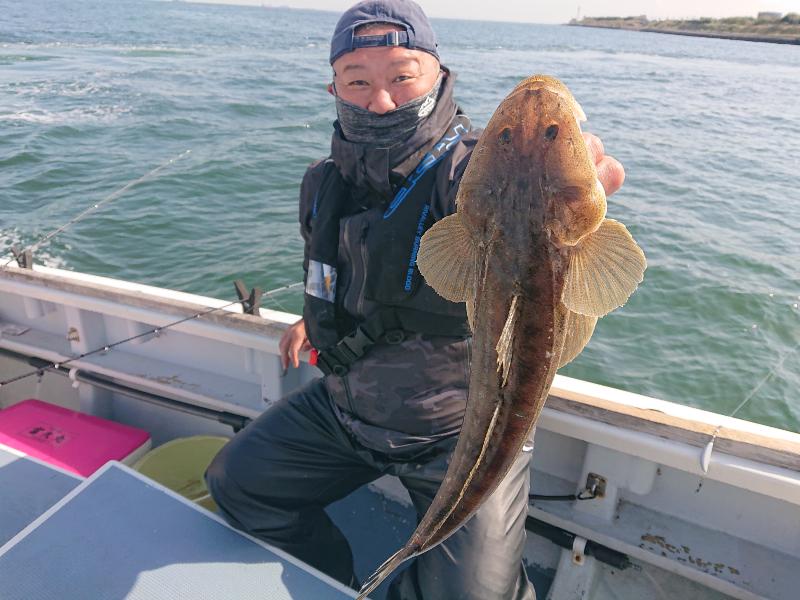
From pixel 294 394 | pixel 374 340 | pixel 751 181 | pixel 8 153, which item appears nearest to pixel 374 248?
pixel 374 340

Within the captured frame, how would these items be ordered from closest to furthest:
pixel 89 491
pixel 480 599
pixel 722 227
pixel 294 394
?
1. pixel 480 599
2. pixel 89 491
3. pixel 294 394
4. pixel 722 227

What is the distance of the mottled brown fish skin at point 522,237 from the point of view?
70.2 inches

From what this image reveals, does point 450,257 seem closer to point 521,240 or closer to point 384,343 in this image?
point 521,240

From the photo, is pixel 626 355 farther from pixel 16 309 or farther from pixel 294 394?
pixel 16 309

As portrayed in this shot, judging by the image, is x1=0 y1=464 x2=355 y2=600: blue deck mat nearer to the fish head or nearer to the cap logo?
the fish head

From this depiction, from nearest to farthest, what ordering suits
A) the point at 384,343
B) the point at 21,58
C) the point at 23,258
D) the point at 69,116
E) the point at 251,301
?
the point at 384,343 → the point at 251,301 → the point at 23,258 → the point at 69,116 → the point at 21,58

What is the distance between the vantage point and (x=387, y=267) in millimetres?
2762

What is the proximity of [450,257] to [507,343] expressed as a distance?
1.20 ft

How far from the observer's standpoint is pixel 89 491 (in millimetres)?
3025

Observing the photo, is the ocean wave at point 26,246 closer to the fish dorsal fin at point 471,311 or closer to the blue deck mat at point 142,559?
the blue deck mat at point 142,559

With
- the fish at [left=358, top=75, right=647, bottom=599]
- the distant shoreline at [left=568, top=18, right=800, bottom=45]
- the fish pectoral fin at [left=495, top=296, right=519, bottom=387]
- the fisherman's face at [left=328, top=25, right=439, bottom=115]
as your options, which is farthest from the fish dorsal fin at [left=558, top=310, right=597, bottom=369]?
the distant shoreline at [left=568, top=18, right=800, bottom=45]

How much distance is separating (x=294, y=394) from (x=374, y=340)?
757 millimetres

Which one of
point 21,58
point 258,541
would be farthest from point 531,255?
point 21,58

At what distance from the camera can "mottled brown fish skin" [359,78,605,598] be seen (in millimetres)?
1784
